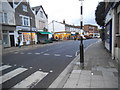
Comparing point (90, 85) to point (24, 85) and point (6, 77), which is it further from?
point (6, 77)

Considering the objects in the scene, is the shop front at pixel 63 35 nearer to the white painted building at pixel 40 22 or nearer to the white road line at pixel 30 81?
the white painted building at pixel 40 22

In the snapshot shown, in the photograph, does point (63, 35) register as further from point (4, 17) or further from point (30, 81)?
point (30, 81)

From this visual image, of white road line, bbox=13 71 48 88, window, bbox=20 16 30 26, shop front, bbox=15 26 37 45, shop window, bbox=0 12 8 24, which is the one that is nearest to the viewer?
white road line, bbox=13 71 48 88

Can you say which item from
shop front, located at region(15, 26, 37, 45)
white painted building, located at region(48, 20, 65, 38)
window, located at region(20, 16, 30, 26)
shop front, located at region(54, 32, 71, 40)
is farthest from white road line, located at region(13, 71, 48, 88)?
white painted building, located at region(48, 20, 65, 38)

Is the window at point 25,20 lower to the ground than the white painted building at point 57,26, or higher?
lower

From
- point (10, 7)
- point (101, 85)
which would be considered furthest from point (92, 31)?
point (101, 85)

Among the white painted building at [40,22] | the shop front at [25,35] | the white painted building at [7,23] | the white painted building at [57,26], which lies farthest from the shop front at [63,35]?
the white painted building at [7,23]

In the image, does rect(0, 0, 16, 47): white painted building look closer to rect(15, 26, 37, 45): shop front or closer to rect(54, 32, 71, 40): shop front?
rect(15, 26, 37, 45): shop front

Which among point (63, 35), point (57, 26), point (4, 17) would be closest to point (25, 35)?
point (4, 17)

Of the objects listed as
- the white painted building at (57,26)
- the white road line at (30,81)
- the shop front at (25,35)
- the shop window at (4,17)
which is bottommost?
the white road line at (30,81)

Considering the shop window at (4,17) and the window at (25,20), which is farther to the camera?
the window at (25,20)

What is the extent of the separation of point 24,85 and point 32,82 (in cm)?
38

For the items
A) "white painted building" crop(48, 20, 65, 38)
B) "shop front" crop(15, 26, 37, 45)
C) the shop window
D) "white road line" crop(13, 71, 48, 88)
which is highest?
"white painted building" crop(48, 20, 65, 38)

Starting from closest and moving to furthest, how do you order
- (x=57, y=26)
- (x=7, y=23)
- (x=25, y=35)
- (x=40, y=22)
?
(x=7, y=23), (x=25, y=35), (x=40, y=22), (x=57, y=26)
